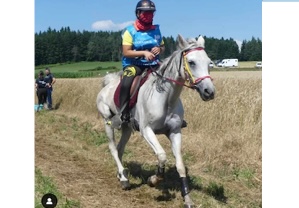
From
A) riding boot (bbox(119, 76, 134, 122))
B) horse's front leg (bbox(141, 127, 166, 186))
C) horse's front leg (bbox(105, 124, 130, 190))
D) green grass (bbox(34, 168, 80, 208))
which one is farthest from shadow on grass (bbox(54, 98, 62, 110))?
horse's front leg (bbox(141, 127, 166, 186))

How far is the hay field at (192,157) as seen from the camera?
20.5 ft

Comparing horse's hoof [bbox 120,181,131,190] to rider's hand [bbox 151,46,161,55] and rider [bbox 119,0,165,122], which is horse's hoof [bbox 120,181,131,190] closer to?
rider [bbox 119,0,165,122]

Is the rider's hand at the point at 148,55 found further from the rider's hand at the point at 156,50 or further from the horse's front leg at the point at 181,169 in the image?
the horse's front leg at the point at 181,169

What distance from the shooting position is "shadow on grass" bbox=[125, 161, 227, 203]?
6.30 m

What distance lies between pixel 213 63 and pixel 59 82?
10.7m

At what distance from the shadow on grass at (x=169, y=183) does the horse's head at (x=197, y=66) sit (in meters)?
1.92

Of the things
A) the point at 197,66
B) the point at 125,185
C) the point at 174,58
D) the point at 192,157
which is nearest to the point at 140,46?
the point at 174,58

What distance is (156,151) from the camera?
5.81 meters

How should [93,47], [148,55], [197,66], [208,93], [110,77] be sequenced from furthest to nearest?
[110,77] → [93,47] → [148,55] → [197,66] → [208,93]

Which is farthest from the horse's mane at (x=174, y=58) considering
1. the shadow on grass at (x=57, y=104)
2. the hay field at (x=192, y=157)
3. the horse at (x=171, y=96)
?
the shadow on grass at (x=57, y=104)

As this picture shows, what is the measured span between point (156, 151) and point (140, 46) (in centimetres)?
167

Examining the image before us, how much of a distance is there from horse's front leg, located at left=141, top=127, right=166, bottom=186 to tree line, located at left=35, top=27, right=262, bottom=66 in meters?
1.24

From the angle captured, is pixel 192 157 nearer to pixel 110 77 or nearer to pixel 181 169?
pixel 110 77

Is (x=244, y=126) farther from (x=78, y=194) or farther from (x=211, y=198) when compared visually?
(x=78, y=194)
